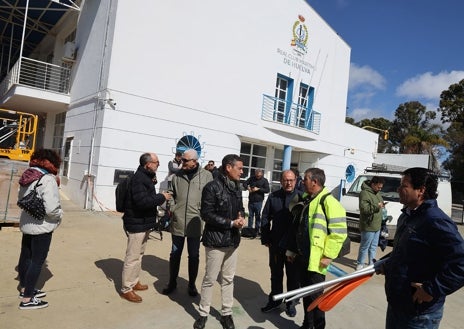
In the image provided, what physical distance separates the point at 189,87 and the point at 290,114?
573 centimetres

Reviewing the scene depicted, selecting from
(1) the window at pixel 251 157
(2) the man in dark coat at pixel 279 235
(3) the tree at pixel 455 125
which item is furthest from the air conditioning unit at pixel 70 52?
(3) the tree at pixel 455 125

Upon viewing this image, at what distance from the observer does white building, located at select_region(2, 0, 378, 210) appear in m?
10.2

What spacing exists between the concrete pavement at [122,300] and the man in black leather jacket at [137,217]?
23cm

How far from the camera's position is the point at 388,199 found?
391 inches

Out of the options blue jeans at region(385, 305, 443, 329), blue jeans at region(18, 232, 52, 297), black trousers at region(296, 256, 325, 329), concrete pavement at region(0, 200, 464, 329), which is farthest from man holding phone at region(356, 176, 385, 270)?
blue jeans at region(18, 232, 52, 297)

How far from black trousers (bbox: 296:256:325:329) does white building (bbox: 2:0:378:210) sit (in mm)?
7789

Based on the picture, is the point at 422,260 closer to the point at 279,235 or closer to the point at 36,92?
the point at 279,235

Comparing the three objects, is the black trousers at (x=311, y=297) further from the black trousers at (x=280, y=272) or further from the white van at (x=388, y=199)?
the white van at (x=388, y=199)

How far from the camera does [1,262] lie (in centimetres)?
490

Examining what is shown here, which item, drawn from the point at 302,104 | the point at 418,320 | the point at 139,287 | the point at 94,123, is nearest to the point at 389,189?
the point at 302,104

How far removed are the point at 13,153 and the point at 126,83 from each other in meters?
5.11

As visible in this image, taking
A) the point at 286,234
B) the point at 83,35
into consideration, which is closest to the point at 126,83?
the point at 83,35

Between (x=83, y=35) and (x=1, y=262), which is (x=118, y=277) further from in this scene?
(x=83, y=35)

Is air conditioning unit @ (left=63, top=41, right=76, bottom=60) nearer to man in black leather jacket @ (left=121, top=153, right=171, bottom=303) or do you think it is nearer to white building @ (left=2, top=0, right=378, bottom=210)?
white building @ (left=2, top=0, right=378, bottom=210)
